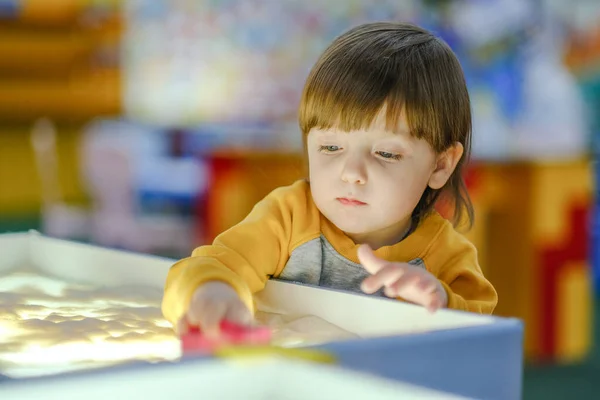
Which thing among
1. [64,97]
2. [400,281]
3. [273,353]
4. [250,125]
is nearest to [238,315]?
[400,281]

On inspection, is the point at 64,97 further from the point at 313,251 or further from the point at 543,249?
the point at 313,251

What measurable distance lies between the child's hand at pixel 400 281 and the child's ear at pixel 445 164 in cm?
33

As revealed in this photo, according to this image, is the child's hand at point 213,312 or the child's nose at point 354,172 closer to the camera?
the child's hand at point 213,312

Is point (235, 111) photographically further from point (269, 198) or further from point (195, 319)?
point (195, 319)

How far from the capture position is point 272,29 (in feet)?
18.3

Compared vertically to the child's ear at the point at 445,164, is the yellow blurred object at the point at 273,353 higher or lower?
lower

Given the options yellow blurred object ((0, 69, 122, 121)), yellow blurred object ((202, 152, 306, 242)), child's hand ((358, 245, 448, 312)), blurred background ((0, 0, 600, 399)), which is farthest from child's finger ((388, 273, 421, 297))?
yellow blurred object ((0, 69, 122, 121))

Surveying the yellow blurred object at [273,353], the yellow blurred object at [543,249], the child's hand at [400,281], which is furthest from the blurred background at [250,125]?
the yellow blurred object at [273,353]

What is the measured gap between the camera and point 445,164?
42.7 inches

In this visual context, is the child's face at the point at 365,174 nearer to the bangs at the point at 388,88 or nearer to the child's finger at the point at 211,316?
the bangs at the point at 388,88

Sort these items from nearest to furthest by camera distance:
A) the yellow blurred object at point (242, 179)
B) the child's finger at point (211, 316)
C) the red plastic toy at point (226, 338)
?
the red plastic toy at point (226, 338)
the child's finger at point (211, 316)
the yellow blurred object at point (242, 179)

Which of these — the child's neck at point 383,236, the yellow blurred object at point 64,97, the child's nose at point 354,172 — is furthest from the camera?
the yellow blurred object at point 64,97

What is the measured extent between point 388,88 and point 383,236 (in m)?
0.18

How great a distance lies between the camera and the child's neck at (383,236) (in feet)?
3.47
